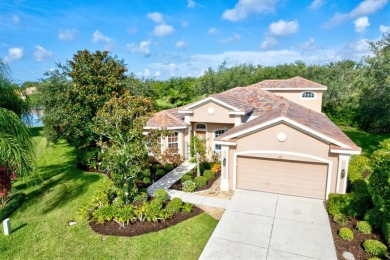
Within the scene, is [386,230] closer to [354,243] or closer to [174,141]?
[354,243]

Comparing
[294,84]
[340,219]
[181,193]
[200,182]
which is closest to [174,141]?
[200,182]

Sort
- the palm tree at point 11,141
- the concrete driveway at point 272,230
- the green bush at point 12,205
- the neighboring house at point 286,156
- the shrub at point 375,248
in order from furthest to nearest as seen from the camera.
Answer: the neighboring house at point 286,156 → the green bush at point 12,205 → the palm tree at point 11,141 → the concrete driveway at point 272,230 → the shrub at point 375,248

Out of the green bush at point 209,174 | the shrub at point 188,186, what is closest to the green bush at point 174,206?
the shrub at point 188,186

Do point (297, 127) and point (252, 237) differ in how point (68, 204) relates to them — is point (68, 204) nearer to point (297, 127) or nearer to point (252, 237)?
point (252, 237)

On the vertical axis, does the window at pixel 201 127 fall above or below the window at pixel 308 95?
below

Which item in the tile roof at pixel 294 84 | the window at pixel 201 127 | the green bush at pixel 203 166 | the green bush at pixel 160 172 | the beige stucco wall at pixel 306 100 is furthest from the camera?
the beige stucco wall at pixel 306 100

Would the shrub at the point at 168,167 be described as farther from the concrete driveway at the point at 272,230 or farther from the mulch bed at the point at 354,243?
the mulch bed at the point at 354,243
